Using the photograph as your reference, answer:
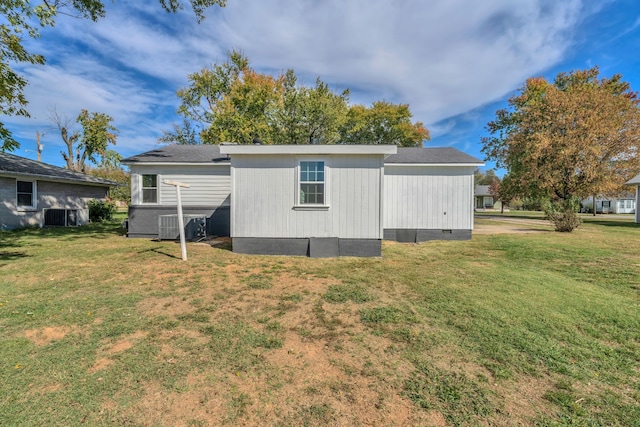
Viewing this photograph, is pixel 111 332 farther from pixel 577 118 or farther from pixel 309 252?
pixel 577 118

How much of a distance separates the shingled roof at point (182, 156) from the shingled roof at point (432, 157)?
7217 millimetres

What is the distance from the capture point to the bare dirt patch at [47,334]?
3064mm

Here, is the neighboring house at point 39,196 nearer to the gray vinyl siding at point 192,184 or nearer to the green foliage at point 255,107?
the gray vinyl siding at point 192,184

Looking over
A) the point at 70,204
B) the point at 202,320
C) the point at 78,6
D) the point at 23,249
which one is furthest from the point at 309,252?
the point at 70,204

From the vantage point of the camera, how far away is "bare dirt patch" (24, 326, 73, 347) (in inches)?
121

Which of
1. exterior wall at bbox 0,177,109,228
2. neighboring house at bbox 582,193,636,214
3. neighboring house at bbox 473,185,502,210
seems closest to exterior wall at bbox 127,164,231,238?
exterior wall at bbox 0,177,109,228

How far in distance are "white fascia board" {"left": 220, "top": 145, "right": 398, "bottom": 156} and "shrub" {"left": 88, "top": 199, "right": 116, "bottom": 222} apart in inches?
563

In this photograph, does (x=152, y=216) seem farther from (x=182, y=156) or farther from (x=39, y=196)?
(x=39, y=196)

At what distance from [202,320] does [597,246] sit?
40.0 feet

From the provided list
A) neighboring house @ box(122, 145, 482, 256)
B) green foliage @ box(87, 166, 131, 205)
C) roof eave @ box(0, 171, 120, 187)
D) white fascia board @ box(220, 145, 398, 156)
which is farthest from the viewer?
green foliage @ box(87, 166, 131, 205)

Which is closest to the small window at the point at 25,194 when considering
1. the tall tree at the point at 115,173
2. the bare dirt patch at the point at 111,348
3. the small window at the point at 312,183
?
the tall tree at the point at 115,173

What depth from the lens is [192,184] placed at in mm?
11117

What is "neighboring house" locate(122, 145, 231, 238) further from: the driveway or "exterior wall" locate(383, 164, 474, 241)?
the driveway

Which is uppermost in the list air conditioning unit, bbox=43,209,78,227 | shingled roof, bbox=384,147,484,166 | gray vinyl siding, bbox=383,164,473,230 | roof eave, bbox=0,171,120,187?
shingled roof, bbox=384,147,484,166
